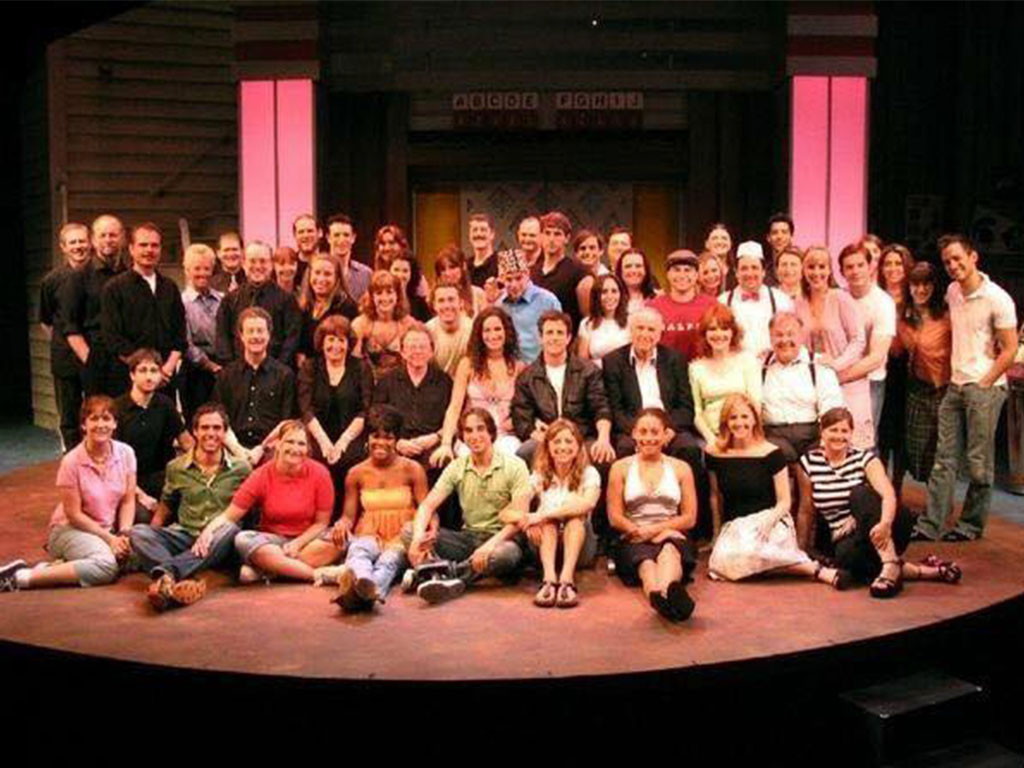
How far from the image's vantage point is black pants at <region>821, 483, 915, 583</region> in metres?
5.75

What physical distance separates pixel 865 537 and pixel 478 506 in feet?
5.70

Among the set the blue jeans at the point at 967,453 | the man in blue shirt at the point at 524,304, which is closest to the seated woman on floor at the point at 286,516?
the man in blue shirt at the point at 524,304

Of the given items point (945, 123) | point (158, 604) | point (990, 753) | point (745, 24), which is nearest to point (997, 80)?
point (945, 123)

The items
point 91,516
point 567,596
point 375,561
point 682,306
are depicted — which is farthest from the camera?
point 682,306

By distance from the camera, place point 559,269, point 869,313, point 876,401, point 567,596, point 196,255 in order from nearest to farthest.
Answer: point 567,596, point 869,313, point 876,401, point 196,255, point 559,269

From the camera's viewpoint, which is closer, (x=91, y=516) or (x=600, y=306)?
(x=91, y=516)

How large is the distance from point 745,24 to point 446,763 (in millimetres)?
8172

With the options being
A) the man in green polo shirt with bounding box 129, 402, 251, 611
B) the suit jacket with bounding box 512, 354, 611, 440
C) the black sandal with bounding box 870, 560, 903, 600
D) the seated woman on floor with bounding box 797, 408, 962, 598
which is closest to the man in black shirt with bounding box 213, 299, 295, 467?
the man in green polo shirt with bounding box 129, 402, 251, 611

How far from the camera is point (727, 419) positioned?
6.08 m

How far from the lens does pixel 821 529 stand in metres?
6.20

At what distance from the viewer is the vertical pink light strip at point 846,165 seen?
9.96m

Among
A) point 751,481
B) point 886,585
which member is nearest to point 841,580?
point 886,585

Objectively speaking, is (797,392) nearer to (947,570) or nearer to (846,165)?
(947,570)

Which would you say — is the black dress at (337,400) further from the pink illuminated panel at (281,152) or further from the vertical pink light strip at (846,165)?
the vertical pink light strip at (846,165)
